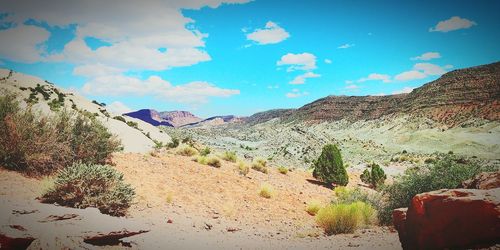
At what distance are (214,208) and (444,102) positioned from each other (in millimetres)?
77033

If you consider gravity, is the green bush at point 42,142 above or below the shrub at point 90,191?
above

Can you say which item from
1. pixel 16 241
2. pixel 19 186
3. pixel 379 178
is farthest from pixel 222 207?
pixel 379 178

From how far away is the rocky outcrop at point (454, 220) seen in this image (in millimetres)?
4836

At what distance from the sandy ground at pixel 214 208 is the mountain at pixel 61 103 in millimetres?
6944

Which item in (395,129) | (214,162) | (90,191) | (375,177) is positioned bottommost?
(375,177)

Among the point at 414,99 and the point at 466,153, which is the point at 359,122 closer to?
the point at 414,99

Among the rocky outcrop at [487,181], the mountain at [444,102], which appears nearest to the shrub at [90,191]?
the rocky outcrop at [487,181]

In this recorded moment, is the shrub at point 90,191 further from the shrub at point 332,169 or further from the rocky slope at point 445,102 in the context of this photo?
the rocky slope at point 445,102

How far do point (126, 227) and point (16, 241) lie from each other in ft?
7.43

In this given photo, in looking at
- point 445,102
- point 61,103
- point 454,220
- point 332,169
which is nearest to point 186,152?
point 332,169

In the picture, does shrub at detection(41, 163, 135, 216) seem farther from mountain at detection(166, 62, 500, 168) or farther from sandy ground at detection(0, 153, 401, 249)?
mountain at detection(166, 62, 500, 168)

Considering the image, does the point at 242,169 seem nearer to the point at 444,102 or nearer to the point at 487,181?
the point at 487,181

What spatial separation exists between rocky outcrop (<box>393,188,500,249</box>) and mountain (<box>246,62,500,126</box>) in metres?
65.6

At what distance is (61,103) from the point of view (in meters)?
28.4
